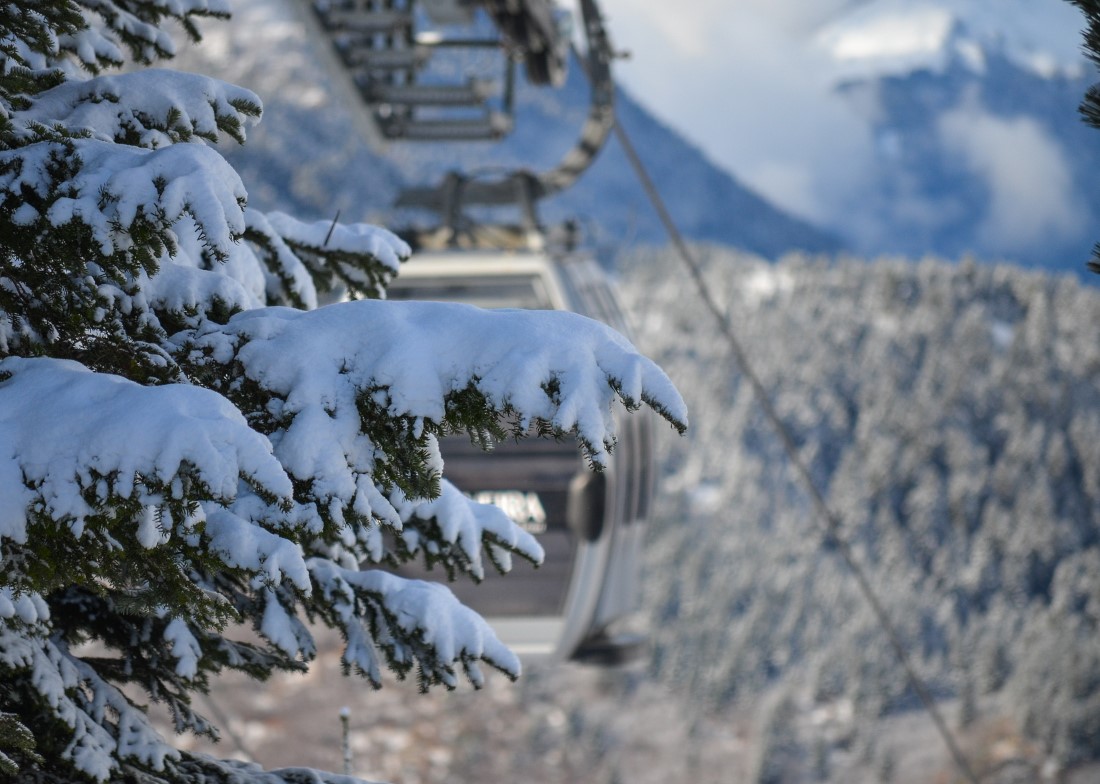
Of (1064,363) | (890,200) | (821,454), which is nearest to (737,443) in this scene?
(821,454)

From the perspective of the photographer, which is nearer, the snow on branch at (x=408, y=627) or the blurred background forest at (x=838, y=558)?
the snow on branch at (x=408, y=627)

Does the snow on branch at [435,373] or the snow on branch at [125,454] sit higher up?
the snow on branch at [435,373]

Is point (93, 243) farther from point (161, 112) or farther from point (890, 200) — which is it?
point (890, 200)

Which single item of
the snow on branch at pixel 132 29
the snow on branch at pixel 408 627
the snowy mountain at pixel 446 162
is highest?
the snow on branch at pixel 132 29

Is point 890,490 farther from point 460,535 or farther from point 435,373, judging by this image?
point 435,373

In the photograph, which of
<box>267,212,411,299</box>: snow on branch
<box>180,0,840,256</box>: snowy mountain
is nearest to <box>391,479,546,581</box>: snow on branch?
<box>267,212,411,299</box>: snow on branch

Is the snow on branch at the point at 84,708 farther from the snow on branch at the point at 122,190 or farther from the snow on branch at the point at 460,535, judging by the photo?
the snow on branch at the point at 122,190

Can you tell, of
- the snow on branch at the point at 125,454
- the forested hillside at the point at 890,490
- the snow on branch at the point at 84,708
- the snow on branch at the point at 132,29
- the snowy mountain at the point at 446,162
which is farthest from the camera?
the snowy mountain at the point at 446,162

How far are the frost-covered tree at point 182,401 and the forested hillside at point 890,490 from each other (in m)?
78.2

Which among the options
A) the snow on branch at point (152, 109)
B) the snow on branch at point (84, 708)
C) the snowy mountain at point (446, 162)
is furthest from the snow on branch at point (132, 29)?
the snowy mountain at point (446, 162)

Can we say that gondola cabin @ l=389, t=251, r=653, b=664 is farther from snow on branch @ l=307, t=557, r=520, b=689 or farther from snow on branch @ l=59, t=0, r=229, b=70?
snow on branch @ l=307, t=557, r=520, b=689

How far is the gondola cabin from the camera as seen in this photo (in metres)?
5.89

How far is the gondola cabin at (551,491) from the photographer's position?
589 centimetres

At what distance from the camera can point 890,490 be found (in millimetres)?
97125
